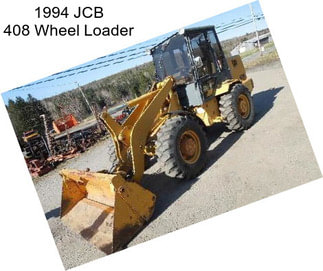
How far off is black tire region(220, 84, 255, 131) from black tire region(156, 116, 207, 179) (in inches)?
44.6

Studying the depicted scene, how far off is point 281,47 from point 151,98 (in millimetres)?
2565

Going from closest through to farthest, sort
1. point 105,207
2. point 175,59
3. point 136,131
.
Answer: point 105,207 → point 136,131 → point 175,59

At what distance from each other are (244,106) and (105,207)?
13.3 feet

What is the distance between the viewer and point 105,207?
182 inches

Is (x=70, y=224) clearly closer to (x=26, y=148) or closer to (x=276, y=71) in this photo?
(x=26, y=148)

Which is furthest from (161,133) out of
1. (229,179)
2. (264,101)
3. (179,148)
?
(264,101)

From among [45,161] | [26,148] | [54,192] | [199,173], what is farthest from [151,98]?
[26,148]

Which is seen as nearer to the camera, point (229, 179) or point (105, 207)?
point (105, 207)

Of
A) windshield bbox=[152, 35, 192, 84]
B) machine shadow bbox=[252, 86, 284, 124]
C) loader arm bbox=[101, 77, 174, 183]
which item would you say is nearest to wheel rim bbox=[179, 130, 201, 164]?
loader arm bbox=[101, 77, 174, 183]

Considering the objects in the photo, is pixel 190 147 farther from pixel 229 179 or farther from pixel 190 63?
pixel 190 63

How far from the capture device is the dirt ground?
429 centimetres

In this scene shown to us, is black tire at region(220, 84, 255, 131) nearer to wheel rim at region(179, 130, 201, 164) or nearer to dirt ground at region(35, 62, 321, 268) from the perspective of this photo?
dirt ground at region(35, 62, 321, 268)

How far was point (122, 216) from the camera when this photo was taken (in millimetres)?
4129

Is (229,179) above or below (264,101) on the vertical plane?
below
